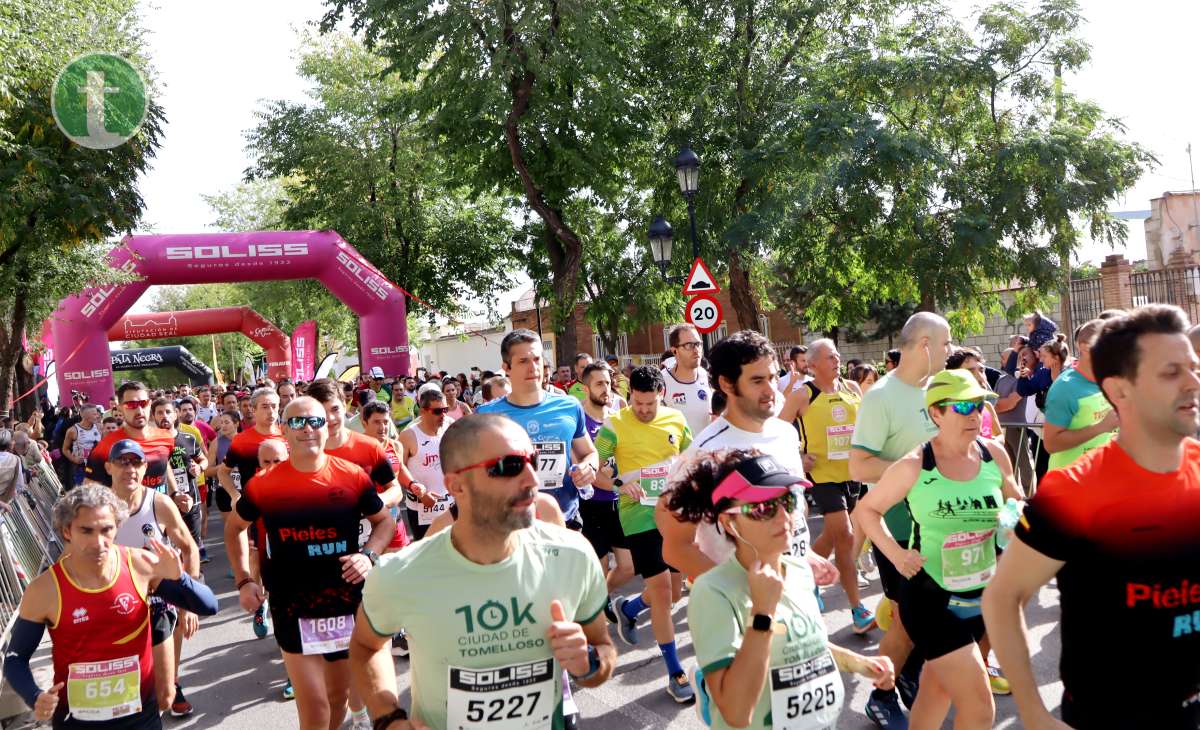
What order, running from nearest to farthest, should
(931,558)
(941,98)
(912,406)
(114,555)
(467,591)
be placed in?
(467,591), (931,558), (114,555), (912,406), (941,98)

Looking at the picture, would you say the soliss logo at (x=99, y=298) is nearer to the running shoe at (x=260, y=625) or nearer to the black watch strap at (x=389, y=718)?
the running shoe at (x=260, y=625)

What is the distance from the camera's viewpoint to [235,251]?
22.6m

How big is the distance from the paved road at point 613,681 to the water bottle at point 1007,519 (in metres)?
1.26

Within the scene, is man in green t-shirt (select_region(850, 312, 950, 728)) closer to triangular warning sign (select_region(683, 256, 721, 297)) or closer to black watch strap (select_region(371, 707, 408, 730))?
black watch strap (select_region(371, 707, 408, 730))

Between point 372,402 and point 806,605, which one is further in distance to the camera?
point 372,402

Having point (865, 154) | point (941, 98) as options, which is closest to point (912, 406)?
point (865, 154)

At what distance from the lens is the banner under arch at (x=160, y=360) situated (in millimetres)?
50125

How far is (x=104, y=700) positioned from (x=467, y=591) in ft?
7.67

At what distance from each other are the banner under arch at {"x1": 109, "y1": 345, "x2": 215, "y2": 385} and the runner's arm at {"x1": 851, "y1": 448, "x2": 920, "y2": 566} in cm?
4988

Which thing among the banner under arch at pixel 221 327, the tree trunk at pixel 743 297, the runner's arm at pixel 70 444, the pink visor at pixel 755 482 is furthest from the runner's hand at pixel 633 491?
the banner under arch at pixel 221 327

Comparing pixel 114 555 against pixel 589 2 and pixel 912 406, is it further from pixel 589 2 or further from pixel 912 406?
pixel 589 2

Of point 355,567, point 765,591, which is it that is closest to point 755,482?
point 765,591

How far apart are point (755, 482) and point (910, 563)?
1.62 meters

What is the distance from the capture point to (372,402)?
8031 mm
